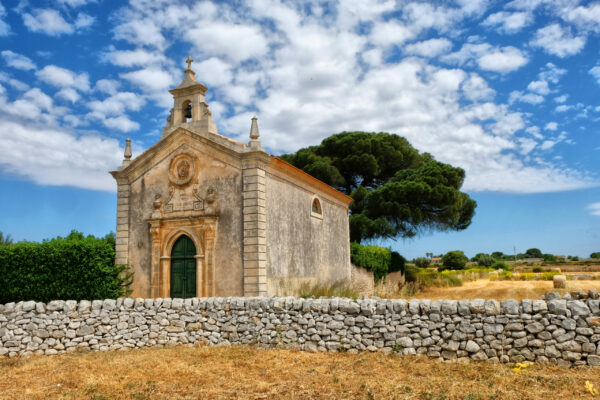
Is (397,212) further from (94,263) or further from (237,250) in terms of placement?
(94,263)

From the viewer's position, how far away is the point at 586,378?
700 cm

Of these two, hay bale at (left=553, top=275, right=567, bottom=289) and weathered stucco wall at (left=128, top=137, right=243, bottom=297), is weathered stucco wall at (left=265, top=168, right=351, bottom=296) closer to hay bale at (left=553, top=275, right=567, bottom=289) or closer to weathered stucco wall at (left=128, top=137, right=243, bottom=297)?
weathered stucco wall at (left=128, top=137, right=243, bottom=297)

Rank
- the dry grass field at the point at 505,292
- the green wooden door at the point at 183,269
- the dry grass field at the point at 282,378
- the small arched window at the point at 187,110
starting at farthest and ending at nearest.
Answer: the dry grass field at the point at 505,292, the small arched window at the point at 187,110, the green wooden door at the point at 183,269, the dry grass field at the point at 282,378

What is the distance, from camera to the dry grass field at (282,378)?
6746 mm

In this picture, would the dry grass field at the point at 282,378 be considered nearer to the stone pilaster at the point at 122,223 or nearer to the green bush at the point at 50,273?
the green bush at the point at 50,273

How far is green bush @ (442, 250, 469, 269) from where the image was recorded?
4453 cm

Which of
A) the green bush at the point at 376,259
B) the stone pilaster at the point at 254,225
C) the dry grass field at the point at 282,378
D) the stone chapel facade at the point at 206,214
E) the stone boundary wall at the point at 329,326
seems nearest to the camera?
the dry grass field at the point at 282,378

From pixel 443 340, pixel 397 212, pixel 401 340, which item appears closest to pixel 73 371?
pixel 401 340

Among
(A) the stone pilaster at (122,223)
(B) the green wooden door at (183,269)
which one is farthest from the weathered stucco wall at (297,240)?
(A) the stone pilaster at (122,223)

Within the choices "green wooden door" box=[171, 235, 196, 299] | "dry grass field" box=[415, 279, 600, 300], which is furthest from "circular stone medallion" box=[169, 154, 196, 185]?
"dry grass field" box=[415, 279, 600, 300]

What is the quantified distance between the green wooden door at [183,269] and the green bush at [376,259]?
10.6 m

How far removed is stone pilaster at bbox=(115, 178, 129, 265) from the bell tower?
2.39 m

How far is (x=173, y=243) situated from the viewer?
14.9 metres

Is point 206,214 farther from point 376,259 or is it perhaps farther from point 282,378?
point 376,259
